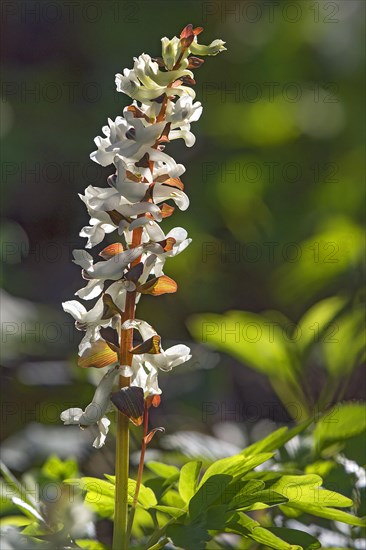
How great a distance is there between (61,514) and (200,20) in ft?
8.68

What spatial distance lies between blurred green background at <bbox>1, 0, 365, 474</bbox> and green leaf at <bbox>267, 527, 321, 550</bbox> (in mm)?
675

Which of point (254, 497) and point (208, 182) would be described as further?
point (208, 182)

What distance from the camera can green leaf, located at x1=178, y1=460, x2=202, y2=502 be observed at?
89 cm

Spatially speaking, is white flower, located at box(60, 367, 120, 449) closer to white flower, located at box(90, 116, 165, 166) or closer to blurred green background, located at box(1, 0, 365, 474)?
white flower, located at box(90, 116, 165, 166)

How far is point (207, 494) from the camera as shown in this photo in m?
0.83

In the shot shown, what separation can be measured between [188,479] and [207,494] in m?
0.06

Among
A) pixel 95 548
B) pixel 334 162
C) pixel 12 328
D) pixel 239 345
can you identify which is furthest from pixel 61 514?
pixel 334 162

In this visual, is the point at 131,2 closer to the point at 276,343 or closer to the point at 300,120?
the point at 300,120

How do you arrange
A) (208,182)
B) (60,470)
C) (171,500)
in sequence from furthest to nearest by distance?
(208,182), (60,470), (171,500)

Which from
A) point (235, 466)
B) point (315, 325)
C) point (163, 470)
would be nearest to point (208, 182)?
point (315, 325)

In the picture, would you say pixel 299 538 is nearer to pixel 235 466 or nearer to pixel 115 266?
pixel 235 466

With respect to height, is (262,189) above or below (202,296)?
above

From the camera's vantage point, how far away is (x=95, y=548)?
961 mm

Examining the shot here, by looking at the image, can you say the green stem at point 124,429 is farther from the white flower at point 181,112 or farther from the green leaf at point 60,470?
the green leaf at point 60,470
